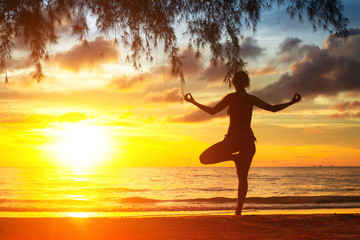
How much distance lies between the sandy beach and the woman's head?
2095mm

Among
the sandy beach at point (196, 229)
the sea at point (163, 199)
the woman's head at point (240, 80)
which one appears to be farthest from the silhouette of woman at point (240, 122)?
the sea at point (163, 199)

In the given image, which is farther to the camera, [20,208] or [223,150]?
[20,208]

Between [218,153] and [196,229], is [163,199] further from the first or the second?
[218,153]

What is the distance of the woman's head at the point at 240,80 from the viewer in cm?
554

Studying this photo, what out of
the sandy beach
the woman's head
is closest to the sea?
the sandy beach

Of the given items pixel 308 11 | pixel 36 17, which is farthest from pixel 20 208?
pixel 308 11

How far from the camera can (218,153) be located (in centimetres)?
521

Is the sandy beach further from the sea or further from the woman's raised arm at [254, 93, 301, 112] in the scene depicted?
the sea

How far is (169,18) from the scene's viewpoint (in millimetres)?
5805

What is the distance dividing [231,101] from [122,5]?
7.27 feet

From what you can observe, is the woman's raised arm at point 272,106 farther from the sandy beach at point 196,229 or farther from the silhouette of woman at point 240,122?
the sandy beach at point 196,229

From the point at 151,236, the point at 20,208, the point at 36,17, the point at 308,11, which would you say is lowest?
the point at 20,208

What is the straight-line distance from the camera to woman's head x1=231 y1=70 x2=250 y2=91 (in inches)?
218

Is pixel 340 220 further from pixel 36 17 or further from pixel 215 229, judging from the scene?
pixel 36 17
